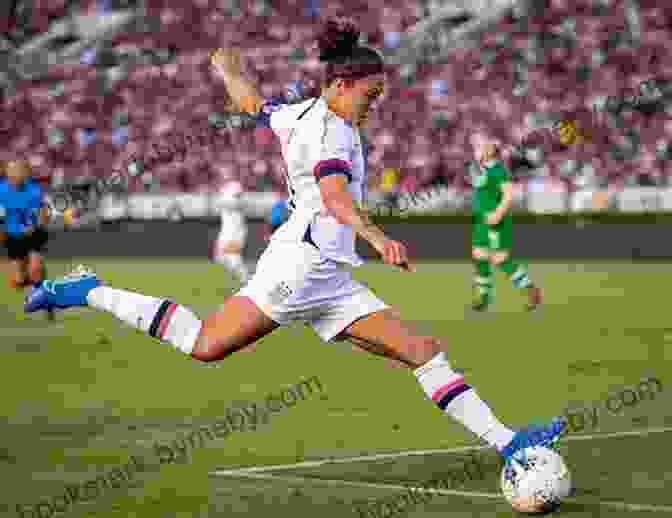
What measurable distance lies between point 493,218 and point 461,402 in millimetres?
14544

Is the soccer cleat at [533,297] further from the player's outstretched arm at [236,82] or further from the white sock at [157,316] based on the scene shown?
the white sock at [157,316]

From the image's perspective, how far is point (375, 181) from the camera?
40.7 meters

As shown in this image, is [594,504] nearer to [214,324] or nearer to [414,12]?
[214,324]

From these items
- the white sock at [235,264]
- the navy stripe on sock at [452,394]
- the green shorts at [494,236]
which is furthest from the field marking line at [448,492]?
the white sock at [235,264]

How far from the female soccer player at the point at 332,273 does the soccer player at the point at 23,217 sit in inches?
563

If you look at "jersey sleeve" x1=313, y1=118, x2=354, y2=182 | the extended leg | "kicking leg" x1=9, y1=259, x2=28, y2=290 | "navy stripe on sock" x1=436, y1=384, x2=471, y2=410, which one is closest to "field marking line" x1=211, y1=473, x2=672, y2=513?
"navy stripe on sock" x1=436, y1=384, x2=471, y2=410

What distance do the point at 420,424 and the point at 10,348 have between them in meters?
7.41

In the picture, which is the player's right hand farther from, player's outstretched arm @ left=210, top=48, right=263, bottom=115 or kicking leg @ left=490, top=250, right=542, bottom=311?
kicking leg @ left=490, top=250, right=542, bottom=311

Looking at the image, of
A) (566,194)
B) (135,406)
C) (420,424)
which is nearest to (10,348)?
(135,406)

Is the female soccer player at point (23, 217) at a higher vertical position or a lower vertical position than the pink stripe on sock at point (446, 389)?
lower

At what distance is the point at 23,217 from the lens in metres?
22.8

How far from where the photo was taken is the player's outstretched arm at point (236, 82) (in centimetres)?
888

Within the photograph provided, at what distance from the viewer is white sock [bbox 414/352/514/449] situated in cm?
791

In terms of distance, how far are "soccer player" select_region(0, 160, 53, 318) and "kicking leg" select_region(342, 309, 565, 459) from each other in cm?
1472
